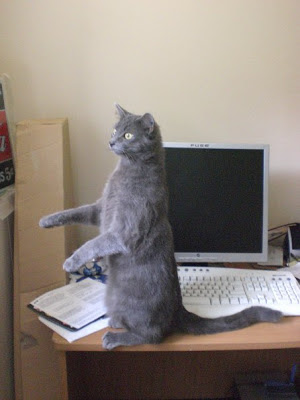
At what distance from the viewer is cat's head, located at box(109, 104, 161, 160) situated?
0.98 metres

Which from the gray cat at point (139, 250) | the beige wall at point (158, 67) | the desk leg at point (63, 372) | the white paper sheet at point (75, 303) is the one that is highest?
the beige wall at point (158, 67)

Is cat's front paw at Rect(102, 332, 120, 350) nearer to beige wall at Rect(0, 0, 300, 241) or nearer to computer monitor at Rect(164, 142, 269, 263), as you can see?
computer monitor at Rect(164, 142, 269, 263)

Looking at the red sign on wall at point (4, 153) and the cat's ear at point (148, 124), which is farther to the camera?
the red sign on wall at point (4, 153)

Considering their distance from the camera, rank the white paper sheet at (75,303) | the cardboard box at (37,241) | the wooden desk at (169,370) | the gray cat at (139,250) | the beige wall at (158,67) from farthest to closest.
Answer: the wooden desk at (169,370), the beige wall at (158,67), the cardboard box at (37,241), the white paper sheet at (75,303), the gray cat at (139,250)

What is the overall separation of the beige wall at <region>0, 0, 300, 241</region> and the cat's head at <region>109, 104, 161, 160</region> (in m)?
0.49

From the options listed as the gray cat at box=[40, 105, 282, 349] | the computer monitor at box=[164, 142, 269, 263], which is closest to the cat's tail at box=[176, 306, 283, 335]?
the gray cat at box=[40, 105, 282, 349]

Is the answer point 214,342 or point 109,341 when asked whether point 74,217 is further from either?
point 214,342

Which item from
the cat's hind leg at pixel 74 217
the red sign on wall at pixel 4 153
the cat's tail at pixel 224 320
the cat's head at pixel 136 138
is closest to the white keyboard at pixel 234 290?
the cat's tail at pixel 224 320

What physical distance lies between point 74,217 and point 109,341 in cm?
34

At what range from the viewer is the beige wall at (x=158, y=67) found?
138 centimetres

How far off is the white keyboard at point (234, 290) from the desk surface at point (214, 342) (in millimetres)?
82

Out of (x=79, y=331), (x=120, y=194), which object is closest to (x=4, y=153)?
(x=120, y=194)

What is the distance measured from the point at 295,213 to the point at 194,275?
1.85 feet

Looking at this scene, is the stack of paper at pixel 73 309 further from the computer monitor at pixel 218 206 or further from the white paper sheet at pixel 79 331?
the computer monitor at pixel 218 206
